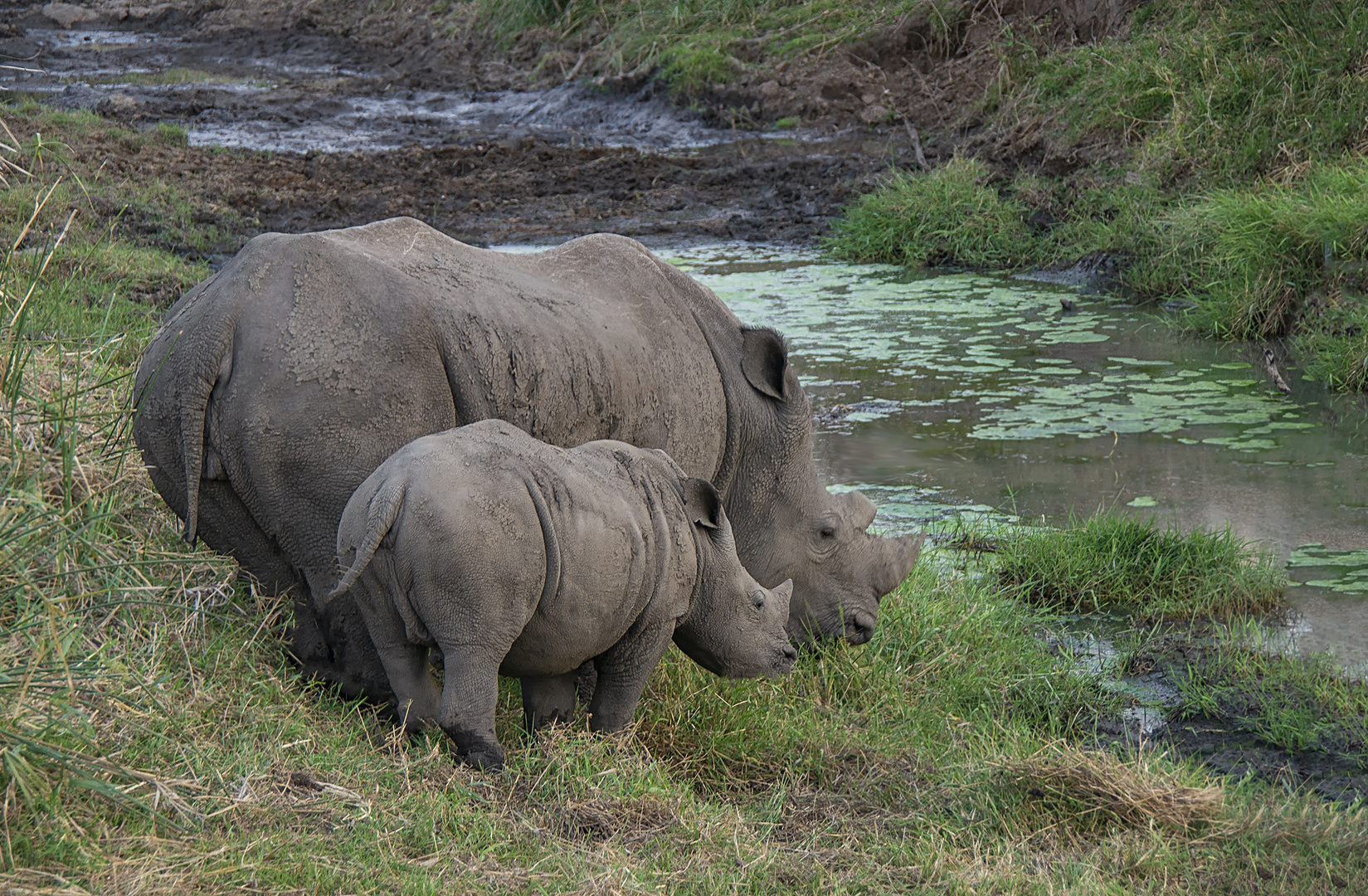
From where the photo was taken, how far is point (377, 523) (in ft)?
11.9

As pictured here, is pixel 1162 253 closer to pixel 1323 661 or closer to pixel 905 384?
pixel 905 384

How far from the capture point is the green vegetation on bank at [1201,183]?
31.9 ft

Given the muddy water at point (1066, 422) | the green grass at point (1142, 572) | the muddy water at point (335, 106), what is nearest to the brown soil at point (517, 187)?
the muddy water at point (335, 106)

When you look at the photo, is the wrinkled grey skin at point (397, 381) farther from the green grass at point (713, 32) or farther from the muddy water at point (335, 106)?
the green grass at point (713, 32)

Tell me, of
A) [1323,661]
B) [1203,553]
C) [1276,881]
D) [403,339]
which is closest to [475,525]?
[403,339]

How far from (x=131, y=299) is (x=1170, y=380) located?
6.60 m

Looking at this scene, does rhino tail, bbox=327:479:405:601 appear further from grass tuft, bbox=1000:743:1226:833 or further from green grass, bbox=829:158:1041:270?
green grass, bbox=829:158:1041:270

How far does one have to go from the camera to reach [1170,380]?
9203 millimetres

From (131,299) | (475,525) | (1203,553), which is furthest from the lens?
(131,299)

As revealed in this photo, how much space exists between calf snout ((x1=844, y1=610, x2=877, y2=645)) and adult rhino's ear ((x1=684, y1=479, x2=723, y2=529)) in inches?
45.4

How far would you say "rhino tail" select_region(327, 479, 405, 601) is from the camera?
3.61 metres

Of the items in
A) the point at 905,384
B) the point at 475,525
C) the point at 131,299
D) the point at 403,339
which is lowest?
the point at 905,384

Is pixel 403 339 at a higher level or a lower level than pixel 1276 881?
higher

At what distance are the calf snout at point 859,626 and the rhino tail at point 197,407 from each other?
2.40 meters
